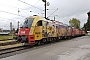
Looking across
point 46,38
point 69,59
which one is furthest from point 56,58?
point 46,38

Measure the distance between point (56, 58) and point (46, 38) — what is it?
1162cm

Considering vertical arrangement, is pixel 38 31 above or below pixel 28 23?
below

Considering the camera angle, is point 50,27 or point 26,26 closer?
point 26,26

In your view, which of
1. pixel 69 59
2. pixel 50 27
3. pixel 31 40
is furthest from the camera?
pixel 50 27

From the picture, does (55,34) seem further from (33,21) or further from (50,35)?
(33,21)

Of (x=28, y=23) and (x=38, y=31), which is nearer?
(x=28, y=23)

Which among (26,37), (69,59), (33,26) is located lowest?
(69,59)

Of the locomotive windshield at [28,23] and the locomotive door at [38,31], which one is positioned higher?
the locomotive windshield at [28,23]

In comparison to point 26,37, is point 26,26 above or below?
above

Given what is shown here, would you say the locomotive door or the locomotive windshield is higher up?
the locomotive windshield

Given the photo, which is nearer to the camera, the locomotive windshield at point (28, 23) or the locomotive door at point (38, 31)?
the locomotive windshield at point (28, 23)

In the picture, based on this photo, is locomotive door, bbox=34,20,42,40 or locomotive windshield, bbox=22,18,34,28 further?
locomotive door, bbox=34,20,42,40

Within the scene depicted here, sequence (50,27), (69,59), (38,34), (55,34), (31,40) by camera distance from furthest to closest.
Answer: (55,34), (50,27), (38,34), (31,40), (69,59)

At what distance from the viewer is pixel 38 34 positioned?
20859 mm
